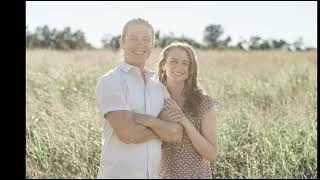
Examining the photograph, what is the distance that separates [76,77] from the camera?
19.7 ft

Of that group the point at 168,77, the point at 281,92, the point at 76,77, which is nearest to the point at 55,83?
the point at 76,77

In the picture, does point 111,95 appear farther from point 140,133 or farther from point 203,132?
point 203,132

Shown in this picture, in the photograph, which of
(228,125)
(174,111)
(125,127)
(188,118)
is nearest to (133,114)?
(125,127)

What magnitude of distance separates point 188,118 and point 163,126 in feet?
0.74

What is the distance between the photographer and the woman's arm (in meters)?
2.54

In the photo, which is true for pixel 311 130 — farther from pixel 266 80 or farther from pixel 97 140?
pixel 266 80

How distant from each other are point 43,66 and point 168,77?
4663 mm

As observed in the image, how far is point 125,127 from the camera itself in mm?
2391

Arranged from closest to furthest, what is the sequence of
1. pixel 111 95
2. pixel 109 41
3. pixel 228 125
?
pixel 111 95
pixel 228 125
pixel 109 41

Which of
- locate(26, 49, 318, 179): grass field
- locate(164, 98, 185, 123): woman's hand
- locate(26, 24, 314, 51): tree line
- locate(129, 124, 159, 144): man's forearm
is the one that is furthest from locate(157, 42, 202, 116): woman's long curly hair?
locate(26, 24, 314, 51): tree line

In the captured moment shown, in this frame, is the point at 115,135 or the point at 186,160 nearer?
the point at 115,135

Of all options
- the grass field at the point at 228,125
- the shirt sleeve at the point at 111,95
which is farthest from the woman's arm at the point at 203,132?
the grass field at the point at 228,125

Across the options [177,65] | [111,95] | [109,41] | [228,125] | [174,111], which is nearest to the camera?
[111,95]

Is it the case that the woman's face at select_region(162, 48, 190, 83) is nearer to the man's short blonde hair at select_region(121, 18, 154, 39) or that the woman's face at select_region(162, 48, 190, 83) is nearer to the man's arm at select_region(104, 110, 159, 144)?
the man's short blonde hair at select_region(121, 18, 154, 39)
